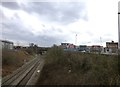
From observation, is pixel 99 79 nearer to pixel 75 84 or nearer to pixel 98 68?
pixel 98 68

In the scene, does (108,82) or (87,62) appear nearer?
Result: (108,82)

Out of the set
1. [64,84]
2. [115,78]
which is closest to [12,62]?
[64,84]

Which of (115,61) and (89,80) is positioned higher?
(115,61)

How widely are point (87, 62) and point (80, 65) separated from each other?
3.11 m

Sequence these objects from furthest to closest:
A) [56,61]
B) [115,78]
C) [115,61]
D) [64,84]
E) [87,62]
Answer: [56,61]
[87,62]
[64,84]
[115,61]
[115,78]

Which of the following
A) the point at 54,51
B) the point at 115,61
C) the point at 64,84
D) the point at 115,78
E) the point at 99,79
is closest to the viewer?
the point at 115,78

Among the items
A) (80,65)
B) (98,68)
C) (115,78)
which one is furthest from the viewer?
(80,65)

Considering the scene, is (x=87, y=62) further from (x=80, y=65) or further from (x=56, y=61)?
(x=56, y=61)

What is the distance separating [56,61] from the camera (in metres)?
53.3

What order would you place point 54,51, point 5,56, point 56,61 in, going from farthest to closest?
point 5,56 < point 54,51 < point 56,61

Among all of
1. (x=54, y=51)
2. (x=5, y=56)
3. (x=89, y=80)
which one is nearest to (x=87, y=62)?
(x=89, y=80)

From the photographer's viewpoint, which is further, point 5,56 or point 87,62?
point 5,56

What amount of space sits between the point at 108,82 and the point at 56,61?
3574 cm

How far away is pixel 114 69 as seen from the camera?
18719mm
